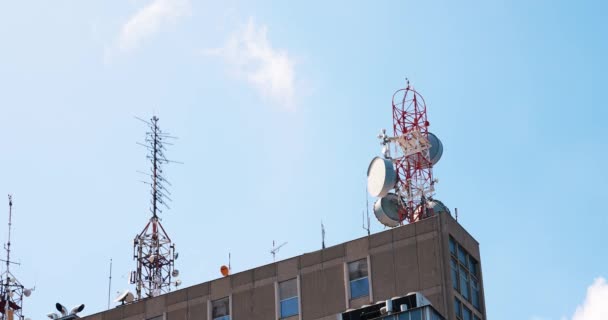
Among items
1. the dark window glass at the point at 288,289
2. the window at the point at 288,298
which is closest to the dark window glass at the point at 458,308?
the window at the point at 288,298

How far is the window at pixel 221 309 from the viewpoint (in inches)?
3250

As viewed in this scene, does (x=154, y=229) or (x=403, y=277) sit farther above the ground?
(x=154, y=229)

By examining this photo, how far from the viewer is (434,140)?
92.2m

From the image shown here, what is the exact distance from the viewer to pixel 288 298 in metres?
80.6

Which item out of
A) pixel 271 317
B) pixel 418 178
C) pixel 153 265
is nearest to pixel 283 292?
pixel 271 317

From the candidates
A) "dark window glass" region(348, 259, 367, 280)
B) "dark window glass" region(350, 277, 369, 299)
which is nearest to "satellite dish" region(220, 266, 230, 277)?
"dark window glass" region(348, 259, 367, 280)

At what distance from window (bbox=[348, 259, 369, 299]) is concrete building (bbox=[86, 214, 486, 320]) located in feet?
0.18

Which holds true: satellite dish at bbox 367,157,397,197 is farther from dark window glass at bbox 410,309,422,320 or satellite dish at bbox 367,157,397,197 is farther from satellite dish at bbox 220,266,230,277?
dark window glass at bbox 410,309,422,320

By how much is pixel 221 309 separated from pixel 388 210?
12.3 metres

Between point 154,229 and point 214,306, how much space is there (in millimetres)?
29620

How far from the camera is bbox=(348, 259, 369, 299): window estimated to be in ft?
256

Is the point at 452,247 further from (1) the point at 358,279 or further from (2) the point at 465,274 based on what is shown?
(1) the point at 358,279

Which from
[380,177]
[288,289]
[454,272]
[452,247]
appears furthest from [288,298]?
[380,177]

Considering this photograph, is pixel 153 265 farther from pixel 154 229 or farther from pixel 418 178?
pixel 418 178
